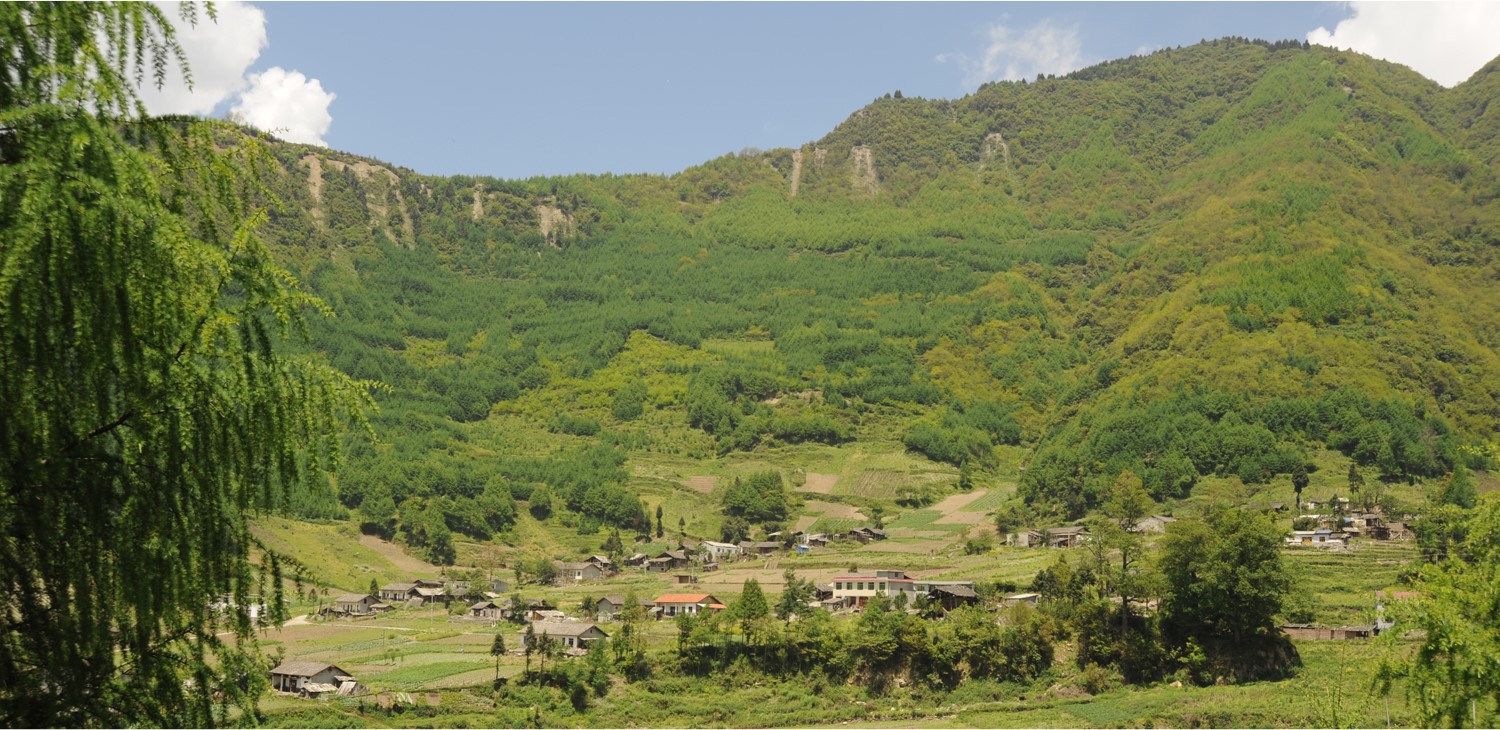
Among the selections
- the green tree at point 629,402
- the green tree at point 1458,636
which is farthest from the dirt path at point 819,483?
the green tree at point 1458,636

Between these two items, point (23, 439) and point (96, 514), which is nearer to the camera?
point (23, 439)

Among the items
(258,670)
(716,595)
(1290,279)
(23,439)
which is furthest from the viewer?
(1290,279)

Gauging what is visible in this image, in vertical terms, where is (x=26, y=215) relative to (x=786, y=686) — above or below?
above

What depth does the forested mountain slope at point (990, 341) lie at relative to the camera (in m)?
97.5

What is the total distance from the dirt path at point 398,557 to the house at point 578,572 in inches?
369

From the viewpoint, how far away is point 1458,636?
415 inches

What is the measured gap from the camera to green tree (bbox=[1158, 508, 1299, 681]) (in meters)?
49.2

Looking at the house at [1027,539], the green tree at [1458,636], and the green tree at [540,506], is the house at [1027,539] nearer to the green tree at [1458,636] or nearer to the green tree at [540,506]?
the green tree at [540,506]

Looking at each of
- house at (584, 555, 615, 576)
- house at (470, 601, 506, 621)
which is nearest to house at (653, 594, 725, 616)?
house at (470, 601, 506, 621)

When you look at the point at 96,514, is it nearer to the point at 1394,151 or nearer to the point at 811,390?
the point at 811,390

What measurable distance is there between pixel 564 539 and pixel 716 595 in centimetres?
3462

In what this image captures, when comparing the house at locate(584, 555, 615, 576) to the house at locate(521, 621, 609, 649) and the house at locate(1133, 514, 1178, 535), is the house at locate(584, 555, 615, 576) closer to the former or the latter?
the house at locate(521, 621, 609, 649)

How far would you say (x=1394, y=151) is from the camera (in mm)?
173000

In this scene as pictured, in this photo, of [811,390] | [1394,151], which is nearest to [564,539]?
[811,390]
